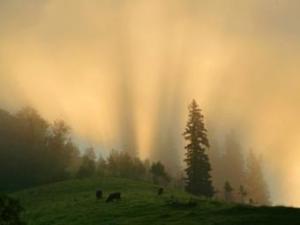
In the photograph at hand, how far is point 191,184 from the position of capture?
117250 millimetres

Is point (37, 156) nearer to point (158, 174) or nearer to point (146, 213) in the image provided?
point (158, 174)

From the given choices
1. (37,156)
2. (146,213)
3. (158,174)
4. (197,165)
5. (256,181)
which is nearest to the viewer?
(146,213)

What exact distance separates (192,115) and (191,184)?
18.5 meters

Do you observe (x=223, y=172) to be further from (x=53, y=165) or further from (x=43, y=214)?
(x=43, y=214)

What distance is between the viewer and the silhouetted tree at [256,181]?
166300 millimetres

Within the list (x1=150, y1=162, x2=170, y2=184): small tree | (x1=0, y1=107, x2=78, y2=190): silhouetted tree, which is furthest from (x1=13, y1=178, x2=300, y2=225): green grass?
(x1=0, y1=107, x2=78, y2=190): silhouetted tree

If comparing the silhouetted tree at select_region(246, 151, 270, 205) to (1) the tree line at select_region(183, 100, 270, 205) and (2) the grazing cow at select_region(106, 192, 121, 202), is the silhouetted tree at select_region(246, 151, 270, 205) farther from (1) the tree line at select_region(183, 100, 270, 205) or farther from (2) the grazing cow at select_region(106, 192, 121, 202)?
(2) the grazing cow at select_region(106, 192, 121, 202)

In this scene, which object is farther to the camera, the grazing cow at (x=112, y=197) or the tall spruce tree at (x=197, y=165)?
the tall spruce tree at (x=197, y=165)

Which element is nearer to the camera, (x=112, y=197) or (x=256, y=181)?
(x=112, y=197)

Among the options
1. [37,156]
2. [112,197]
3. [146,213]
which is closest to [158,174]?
[37,156]

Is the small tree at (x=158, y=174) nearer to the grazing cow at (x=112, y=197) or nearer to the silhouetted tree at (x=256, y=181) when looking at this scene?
the silhouetted tree at (x=256, y=181)

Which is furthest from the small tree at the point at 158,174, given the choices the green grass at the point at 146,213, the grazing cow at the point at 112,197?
the grazing cow at the point at 112,197

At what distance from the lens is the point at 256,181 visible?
6737 inches

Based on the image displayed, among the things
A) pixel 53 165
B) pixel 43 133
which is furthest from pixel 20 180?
pixel 43 133
